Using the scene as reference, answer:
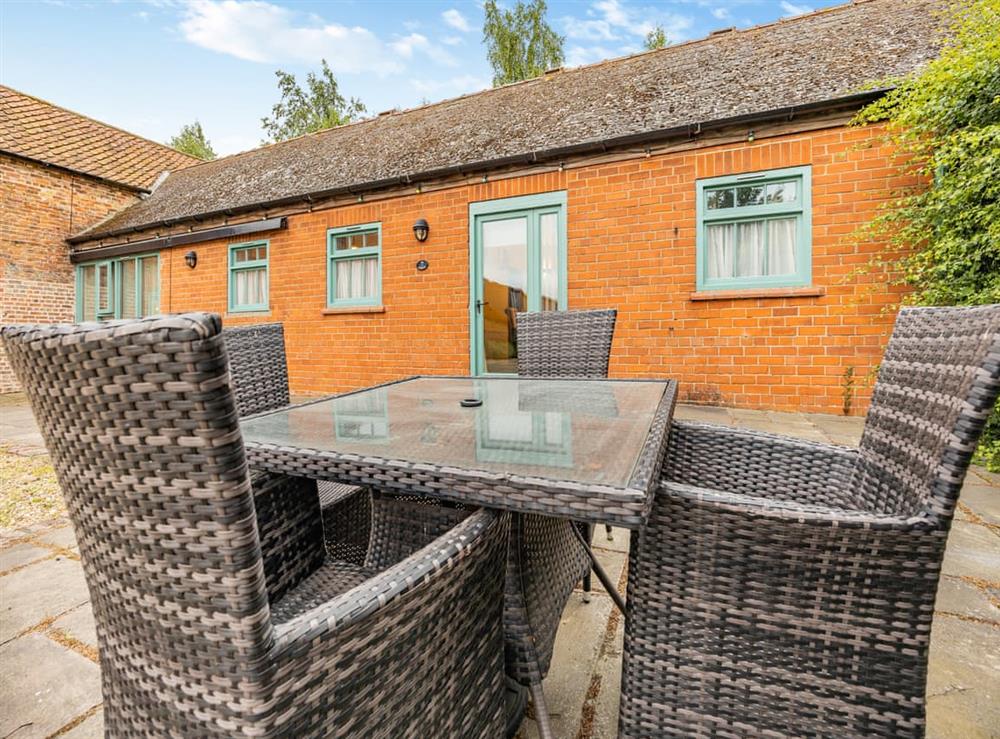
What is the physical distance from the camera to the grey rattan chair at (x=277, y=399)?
1.37 metres

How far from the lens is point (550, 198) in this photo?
17.1 feet

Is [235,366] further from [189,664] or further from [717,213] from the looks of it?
[717,213]

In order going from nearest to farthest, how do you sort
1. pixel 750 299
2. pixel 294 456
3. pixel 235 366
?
pixel 294 456, pixel 235 366, pixel 750 299

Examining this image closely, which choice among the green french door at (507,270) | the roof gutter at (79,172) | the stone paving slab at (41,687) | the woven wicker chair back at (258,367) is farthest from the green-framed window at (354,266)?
the roof gutter at (79,172)

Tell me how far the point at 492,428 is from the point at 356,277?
5713 mm

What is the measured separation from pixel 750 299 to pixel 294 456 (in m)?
4.52

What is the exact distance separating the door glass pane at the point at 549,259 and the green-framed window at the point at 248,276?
13.6 feet

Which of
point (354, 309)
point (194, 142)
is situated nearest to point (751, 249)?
point (354, 309)

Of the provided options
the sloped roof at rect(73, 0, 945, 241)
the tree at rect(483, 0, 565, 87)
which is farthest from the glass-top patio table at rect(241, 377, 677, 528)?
the tree at rect(483, 0, 565, 87)

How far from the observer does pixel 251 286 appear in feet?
23.2

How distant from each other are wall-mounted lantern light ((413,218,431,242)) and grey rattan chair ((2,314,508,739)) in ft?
17.9

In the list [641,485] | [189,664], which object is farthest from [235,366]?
[641,485]

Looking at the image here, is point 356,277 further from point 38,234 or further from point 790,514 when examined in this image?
point 38,234

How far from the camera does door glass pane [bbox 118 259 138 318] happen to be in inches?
324
